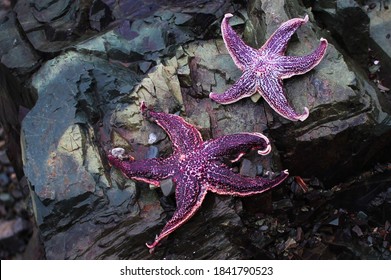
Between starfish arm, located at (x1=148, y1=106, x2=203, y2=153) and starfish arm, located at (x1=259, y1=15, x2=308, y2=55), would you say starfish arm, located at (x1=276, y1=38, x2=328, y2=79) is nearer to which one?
starfish arm, located at (x1=259, y1=15, x2=308, y2=55)

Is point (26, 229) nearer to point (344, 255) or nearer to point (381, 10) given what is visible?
point (344, 255)

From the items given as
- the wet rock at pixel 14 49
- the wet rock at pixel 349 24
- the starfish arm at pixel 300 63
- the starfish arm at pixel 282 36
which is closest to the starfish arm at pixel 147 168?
the starfish arm at pixel 300 63

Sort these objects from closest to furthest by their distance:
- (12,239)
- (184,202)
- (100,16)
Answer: (184,202) → (100,16) → (12,239)

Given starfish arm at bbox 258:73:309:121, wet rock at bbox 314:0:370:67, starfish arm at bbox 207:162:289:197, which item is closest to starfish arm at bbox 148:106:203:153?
starfish arm at bbox 207:162:289:197

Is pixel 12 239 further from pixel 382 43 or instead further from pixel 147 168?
pixel 382 43

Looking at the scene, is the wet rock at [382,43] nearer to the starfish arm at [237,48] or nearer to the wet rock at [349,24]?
the wet rock at [349,24]

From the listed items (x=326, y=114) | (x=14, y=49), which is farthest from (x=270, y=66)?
(x=14, y=49)
